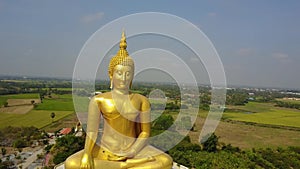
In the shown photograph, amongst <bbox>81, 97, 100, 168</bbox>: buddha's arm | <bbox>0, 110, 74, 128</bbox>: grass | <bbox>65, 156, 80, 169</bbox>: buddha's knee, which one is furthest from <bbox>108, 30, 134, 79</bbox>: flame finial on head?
<bbox>0, 110, 74, 128</bbox>: grass

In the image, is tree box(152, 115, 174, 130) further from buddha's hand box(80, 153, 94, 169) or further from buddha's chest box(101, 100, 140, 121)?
buddha's hand box(80, 153, 94, 169)

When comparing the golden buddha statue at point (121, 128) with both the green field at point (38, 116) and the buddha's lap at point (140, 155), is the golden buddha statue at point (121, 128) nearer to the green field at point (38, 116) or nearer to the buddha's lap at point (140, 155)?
the buddha's lap at point (140, 155)

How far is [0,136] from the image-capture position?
20.3 m

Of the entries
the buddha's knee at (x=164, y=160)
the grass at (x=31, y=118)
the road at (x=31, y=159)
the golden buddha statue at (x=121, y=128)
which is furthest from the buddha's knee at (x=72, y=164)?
the grass at (x=31, y=118)

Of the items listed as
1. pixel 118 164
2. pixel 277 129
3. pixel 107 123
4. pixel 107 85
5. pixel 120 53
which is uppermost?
pixel 120 53

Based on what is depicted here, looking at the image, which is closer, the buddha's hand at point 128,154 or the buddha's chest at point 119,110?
the buddha's hand at point 128,154

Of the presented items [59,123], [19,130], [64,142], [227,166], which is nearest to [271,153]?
[227,166]

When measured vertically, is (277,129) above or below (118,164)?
below

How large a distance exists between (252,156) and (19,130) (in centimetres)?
1684

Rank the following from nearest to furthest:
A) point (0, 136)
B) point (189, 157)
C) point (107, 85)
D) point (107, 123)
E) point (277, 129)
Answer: point (107, 123) → point (107, 85) → point (189, 157) → point (0, 136) → point (277, 129)

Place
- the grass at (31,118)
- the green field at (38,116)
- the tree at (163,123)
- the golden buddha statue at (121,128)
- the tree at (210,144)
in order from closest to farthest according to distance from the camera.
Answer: the golden buddha statue at (121,128), the tree at (210,144), the tree at (163,123), the grass at (31,118), the green field at (38,116)

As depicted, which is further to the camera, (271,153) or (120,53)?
(271,153)

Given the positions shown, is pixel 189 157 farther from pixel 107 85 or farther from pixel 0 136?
pixel 0 136

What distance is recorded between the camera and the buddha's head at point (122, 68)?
542cm
